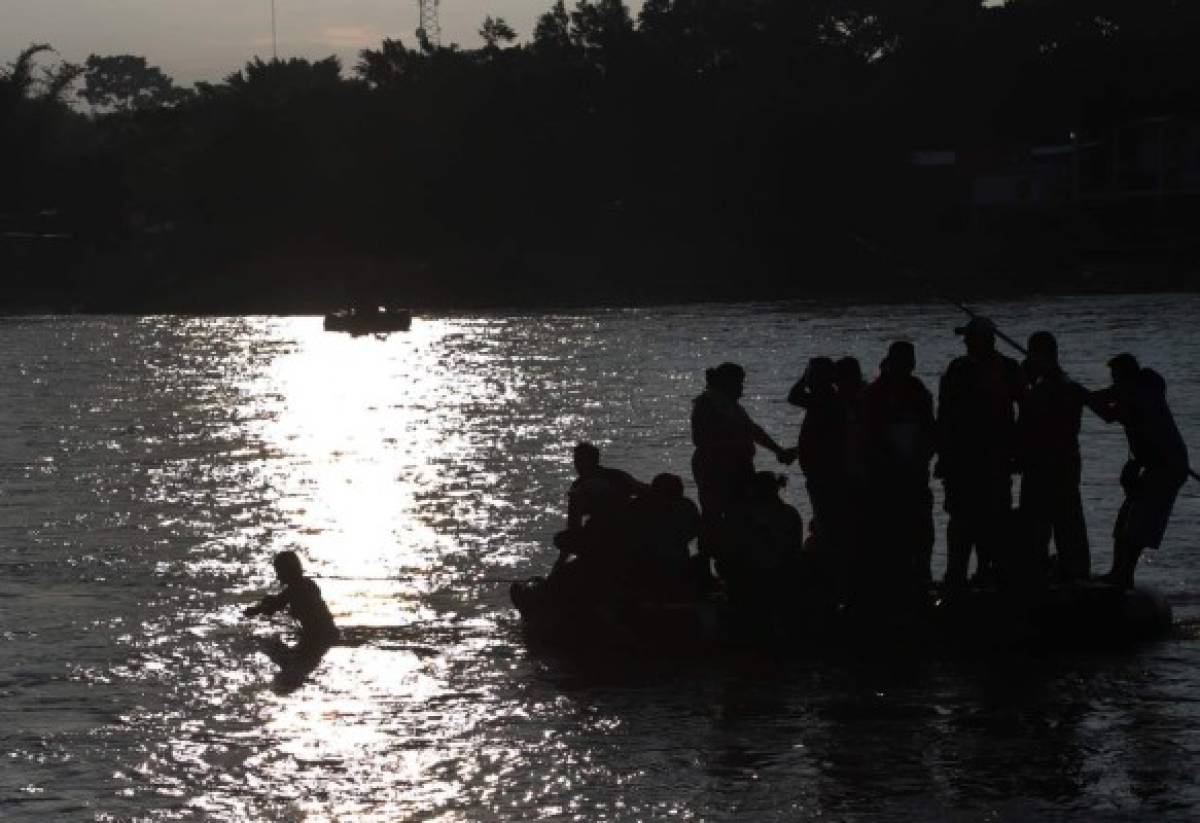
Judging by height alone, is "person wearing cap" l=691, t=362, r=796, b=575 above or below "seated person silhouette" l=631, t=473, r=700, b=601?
above

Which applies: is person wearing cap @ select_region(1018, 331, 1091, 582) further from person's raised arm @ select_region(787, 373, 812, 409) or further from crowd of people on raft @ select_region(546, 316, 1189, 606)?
person's raised arm @ select_region(787, 373, 812, 409)

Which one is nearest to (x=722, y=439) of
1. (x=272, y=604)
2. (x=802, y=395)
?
(x=802, y=395)

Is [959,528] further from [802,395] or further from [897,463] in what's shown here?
[802,395]

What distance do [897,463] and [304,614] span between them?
15.7 feet

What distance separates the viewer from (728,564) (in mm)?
16266

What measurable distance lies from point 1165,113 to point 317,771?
80496mm

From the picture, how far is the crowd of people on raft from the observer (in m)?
16.3

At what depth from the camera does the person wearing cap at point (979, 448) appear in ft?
53.5

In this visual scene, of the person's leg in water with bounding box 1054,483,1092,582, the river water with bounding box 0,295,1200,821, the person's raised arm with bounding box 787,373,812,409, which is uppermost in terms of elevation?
the person's raised arm with bounding box 787,373,812,409

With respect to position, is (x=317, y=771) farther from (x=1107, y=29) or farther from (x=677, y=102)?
(x=1107, y=29)

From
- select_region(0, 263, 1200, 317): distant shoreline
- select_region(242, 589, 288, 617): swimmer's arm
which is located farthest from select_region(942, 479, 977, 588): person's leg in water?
select_region(0, 263, 1200, 317): distant shoreline

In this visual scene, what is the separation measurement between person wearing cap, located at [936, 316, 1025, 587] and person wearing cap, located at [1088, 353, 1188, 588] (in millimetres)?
761

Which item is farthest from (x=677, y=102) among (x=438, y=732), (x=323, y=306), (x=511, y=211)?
(x=438, y=732)

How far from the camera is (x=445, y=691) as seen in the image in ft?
53.3
